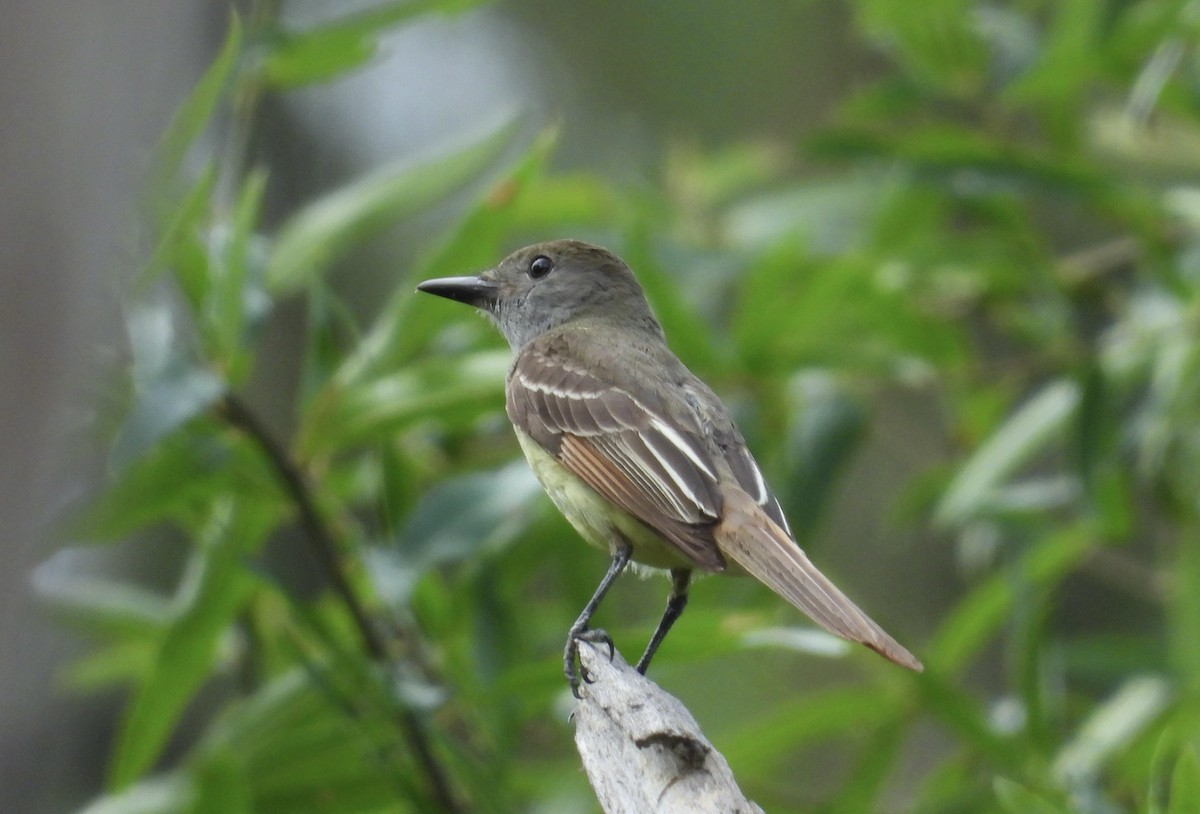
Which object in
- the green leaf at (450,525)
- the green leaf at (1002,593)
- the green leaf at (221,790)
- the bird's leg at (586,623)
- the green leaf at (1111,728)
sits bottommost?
the green leaf at (1111,728)

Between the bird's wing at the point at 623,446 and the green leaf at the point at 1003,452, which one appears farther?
the green leaf at the point at 1003,452

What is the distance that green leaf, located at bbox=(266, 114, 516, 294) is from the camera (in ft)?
16.5

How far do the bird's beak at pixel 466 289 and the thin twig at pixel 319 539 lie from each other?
661mm

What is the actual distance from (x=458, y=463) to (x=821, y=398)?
136cm

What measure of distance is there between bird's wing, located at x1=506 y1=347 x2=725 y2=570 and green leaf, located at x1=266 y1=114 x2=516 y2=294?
910 millimetres

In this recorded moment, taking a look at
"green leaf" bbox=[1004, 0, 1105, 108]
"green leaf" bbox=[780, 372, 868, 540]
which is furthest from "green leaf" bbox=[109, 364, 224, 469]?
"green leaf" bbox=[1004, 0, 1105, 108]

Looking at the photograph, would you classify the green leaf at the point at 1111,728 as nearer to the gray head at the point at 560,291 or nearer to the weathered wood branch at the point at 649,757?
the gray head at the point at 560,291

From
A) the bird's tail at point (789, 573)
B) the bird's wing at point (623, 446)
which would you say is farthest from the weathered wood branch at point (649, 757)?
the bird's wing at point (623, 446)

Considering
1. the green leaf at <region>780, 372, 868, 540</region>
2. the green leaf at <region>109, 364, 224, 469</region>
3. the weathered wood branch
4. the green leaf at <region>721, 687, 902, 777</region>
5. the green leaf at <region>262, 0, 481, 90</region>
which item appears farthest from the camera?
the green leaf at <region>780, 372, 868, 540</region>

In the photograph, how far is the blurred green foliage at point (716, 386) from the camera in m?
4.40

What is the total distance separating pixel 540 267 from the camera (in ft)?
17.0

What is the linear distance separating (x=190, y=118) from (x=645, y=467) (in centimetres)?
169

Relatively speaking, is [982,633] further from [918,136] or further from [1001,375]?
[918,136]

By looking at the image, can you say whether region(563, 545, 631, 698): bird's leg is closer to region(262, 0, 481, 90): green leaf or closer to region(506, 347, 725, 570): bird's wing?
region(506, 347, 725, 570): bird's wing
